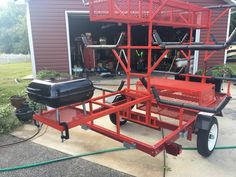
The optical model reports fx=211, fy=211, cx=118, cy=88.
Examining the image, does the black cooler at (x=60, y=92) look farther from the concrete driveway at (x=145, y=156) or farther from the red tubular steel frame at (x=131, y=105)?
the concrete driveway at (x=145, y=156)

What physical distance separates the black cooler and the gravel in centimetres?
92

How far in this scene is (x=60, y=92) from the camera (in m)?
2.20

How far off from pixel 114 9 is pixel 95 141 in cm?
200

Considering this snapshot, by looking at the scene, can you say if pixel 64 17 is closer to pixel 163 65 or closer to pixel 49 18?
pixel 49 18

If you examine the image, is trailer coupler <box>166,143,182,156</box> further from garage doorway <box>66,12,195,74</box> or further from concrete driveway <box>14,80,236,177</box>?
garage doorway <box>66,12,195,74</box>

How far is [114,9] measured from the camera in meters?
2.74

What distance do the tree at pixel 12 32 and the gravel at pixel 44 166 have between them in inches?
1456

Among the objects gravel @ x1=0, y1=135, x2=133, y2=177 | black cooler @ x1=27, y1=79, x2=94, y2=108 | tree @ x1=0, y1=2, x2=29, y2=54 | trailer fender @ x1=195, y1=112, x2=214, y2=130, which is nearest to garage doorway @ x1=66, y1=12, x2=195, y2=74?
gravel @ x1=0, y1=135, x2=133, y2=177

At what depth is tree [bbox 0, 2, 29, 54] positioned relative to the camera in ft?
125

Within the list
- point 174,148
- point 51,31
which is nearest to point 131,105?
point 174,148

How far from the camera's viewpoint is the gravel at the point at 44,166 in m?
2.60

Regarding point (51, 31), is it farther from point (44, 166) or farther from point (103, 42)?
point (44, 166)

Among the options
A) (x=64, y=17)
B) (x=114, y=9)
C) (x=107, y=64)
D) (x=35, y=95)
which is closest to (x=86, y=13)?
(x=64, y=17)

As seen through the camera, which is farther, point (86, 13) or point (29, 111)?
point (86, 13)
